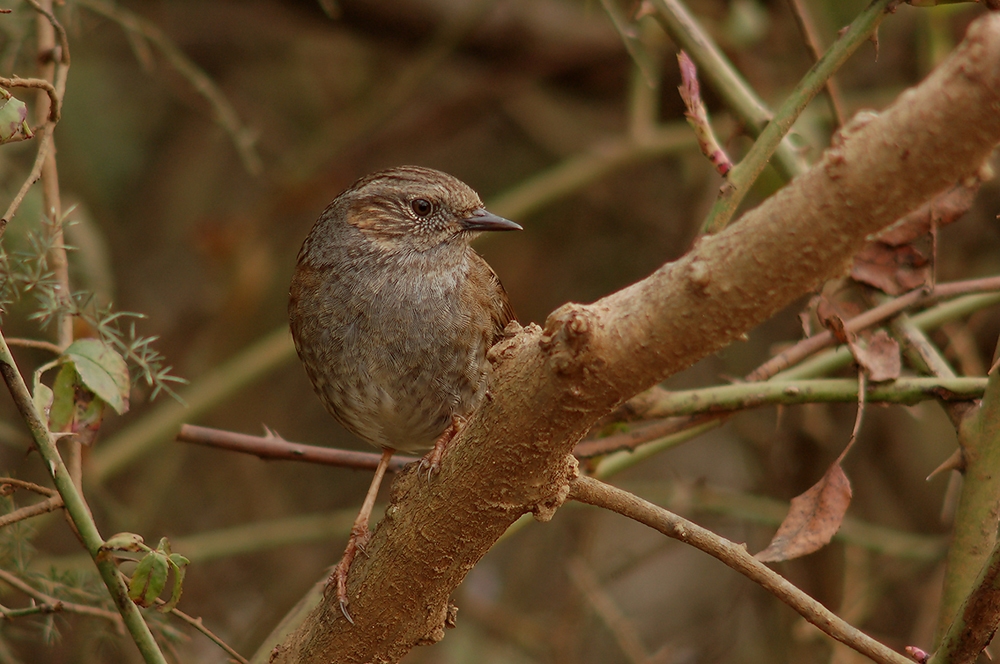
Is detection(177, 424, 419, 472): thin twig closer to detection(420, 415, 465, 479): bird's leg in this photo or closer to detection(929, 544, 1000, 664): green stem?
detection(420, 415, 465, 479): bird's leg

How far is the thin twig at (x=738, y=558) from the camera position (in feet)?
5.95

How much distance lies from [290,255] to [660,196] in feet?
6.57

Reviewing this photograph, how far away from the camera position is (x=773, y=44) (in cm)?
503

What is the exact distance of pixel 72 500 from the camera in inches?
70.5

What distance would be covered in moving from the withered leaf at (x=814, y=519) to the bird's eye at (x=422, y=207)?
5.55ft

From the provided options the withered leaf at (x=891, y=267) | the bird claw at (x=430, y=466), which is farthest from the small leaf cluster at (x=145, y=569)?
the withered leaf at (x=891, y=267)

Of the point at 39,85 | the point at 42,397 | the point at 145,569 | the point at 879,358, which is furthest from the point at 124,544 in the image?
the point at 879,358

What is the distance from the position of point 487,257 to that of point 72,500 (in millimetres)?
3918

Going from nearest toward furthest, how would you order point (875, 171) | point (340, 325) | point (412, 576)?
point (875, 171) → point (412, 576) → point (340, 325)

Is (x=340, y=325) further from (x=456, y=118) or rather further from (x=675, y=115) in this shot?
(x=675, y=115)

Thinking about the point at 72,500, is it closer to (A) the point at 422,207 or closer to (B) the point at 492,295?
(B) the point at 492,295

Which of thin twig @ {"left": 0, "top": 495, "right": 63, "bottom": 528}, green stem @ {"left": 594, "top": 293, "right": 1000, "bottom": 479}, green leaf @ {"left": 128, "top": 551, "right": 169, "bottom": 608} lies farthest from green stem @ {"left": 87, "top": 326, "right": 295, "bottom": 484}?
green leaf @ {"left": 128, "top": 551, "right": 169, "bottom": 608}

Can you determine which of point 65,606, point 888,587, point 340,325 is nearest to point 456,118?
point 340,325

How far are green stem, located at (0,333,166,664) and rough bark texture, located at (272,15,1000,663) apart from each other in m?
0.41
